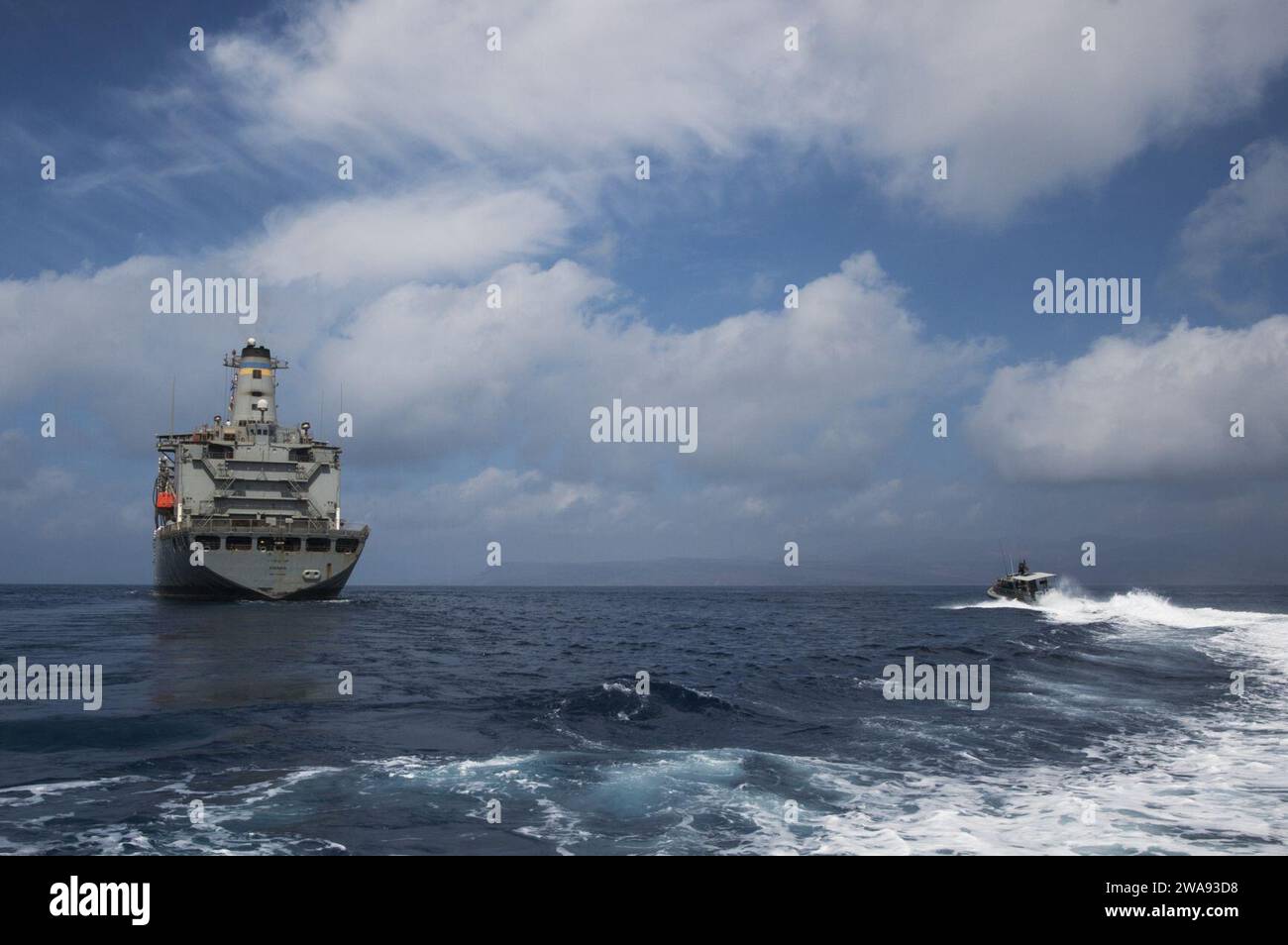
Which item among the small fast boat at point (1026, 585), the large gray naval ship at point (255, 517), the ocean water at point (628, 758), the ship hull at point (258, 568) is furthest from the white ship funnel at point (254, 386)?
the small fast boat at point (1026, 585)

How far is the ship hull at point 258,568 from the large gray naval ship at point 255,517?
0.27ft

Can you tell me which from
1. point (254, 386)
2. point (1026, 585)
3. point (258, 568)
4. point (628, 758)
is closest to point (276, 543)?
point (258, 568)

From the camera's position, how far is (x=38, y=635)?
151 feet

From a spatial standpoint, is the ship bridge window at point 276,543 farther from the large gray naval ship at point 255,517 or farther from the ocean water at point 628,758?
the ocean water at point 628,758

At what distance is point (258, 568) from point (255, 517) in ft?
19.8

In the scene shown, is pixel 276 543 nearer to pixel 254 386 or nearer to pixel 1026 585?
pixel 254 386

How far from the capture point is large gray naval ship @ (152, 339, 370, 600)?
6575 centimetres

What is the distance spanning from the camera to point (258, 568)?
214 feet

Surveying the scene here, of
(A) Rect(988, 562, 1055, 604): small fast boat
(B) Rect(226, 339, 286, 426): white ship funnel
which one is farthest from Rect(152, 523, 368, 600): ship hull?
(A) Rect(988, 562, 1055, 604): small fast boat

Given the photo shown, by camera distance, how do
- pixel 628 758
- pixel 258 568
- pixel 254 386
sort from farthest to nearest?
pixel 254 386
pixel 258 568
pixel 628 758

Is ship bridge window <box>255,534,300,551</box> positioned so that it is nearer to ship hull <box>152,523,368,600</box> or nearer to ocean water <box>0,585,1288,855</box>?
ship hull <box>152,523,368,600</box>

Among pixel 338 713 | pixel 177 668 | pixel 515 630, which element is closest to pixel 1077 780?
pixel 338 713

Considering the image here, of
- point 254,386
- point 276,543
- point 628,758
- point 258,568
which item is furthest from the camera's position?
point 254,386
